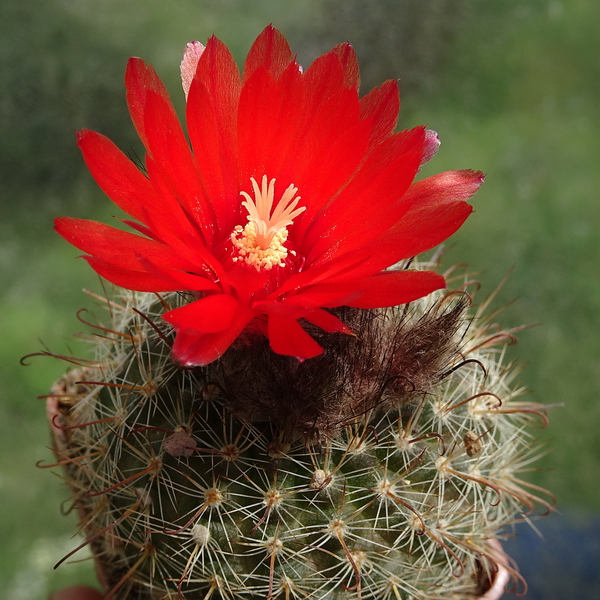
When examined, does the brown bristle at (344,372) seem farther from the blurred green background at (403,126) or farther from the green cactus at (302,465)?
the blurred green background at (403,126)

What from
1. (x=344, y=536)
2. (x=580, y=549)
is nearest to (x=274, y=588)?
(x=344, y=536)

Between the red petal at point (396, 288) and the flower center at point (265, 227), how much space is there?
10 cm

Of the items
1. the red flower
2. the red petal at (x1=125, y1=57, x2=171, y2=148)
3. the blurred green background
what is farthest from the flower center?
the blurred green background

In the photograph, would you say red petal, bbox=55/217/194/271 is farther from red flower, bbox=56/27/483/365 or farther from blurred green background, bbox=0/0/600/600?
blurred green background, bbox=0/0/600/600

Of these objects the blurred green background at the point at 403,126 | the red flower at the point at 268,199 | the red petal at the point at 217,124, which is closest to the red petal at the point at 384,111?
the red flower at the point at 268,199

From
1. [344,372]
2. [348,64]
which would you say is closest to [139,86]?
[348,64]

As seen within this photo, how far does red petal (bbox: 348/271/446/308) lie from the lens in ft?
1.75

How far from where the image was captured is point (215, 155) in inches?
24.4

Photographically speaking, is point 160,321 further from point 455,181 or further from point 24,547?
point 24,547

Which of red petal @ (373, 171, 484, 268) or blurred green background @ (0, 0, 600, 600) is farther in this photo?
blurred green background @ (0, 0, 600, 600)

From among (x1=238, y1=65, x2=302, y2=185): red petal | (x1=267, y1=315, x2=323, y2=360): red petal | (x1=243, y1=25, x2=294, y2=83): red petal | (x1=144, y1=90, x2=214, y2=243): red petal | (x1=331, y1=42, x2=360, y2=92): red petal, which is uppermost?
(x1=331, y1=42, x2=360, y2=92): red petal

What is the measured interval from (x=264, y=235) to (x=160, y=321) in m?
0.16

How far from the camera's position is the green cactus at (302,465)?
612mm

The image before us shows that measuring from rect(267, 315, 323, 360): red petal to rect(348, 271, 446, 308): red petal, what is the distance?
0.15ft
